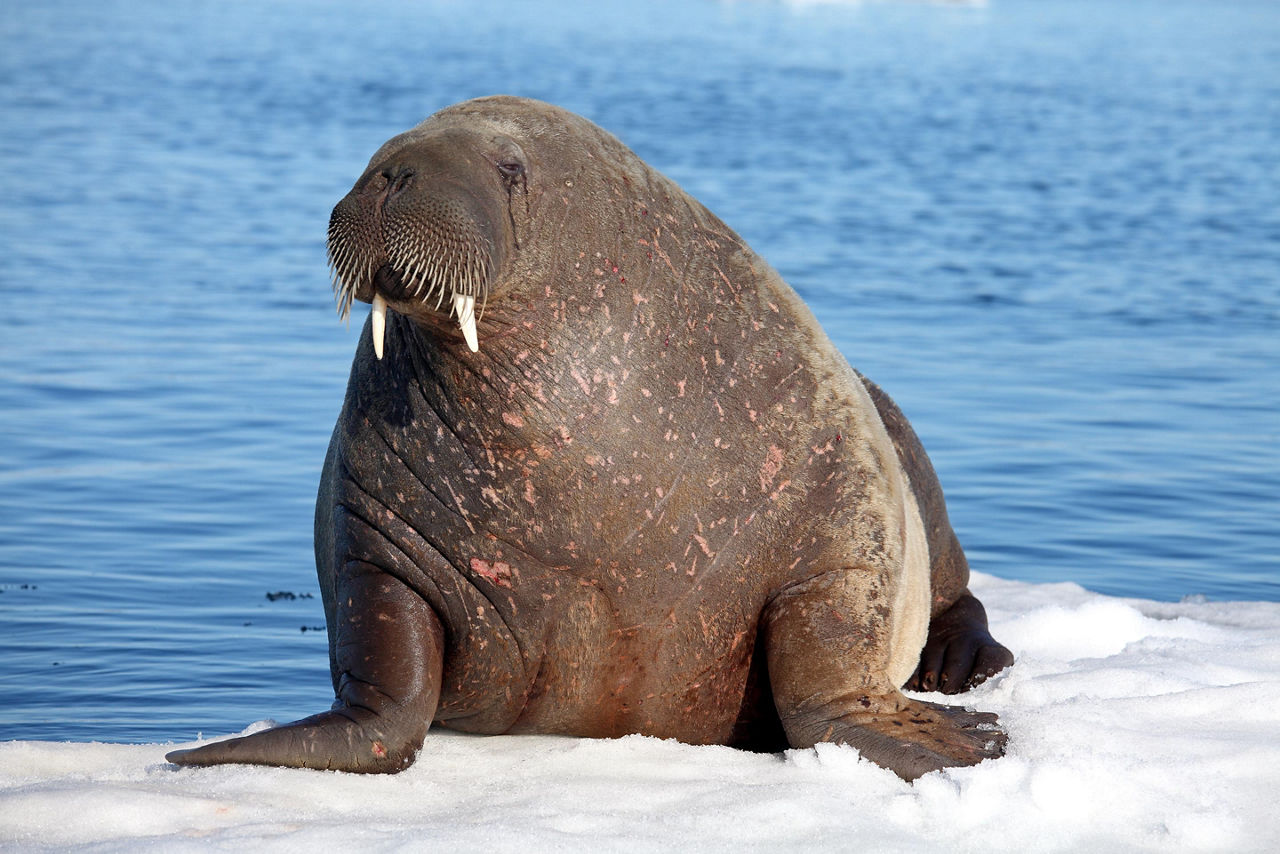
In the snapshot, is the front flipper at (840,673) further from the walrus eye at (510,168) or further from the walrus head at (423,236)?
the walrus eye at (510,168)

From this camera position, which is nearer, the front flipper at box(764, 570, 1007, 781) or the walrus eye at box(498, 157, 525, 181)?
the walrus eye at box(498, 157, 525, 181)

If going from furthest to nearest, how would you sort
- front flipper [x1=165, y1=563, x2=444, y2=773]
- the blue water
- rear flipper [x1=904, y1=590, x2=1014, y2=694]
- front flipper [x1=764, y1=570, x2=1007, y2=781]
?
1. the blue water
2. rear flipper [x1=904, y1=590, x2=1014, y2=694]
3. front flipper [x1=764, y1=570, x2=1007, y2=781]
4. front flipper [x1=165, y1=563, x2=444, y2=773]

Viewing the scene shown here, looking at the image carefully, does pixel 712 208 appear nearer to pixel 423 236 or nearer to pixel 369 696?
pixel 369 696

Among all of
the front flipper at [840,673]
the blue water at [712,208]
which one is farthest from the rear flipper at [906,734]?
the blue water at [712,208]

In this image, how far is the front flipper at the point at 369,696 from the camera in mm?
4895

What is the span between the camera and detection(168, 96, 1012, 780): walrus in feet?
16.4

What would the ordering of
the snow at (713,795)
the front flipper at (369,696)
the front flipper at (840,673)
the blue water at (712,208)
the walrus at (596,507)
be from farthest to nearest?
1. the blue water at (712,208)
2. the front flipper at (840,673)
3. the walrus at (596,507)
4. the front flipper at (369,696)
5. the snow at (713,795)

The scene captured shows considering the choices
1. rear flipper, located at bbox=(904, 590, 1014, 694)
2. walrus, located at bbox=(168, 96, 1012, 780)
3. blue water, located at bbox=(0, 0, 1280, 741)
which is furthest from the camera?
blue water, located at bbox=(0, 0, 1280, 741)

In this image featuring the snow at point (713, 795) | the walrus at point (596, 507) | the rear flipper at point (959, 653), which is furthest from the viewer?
the rear flipper at point (959, 653)

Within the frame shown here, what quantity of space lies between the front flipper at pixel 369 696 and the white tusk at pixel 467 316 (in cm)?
87

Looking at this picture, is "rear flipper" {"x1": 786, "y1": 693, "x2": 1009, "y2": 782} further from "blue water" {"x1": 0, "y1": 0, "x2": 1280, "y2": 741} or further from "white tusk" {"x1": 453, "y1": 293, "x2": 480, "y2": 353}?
"blue water" {"x1": 0, "y1": 0, "x2": 1280, "y2": 741}

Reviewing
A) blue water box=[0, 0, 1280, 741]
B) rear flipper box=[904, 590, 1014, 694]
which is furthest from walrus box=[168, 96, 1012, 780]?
blue water box=[0, 0, 1280, 741]

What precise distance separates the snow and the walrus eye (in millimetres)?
1599

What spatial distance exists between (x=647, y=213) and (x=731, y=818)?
1752mm
